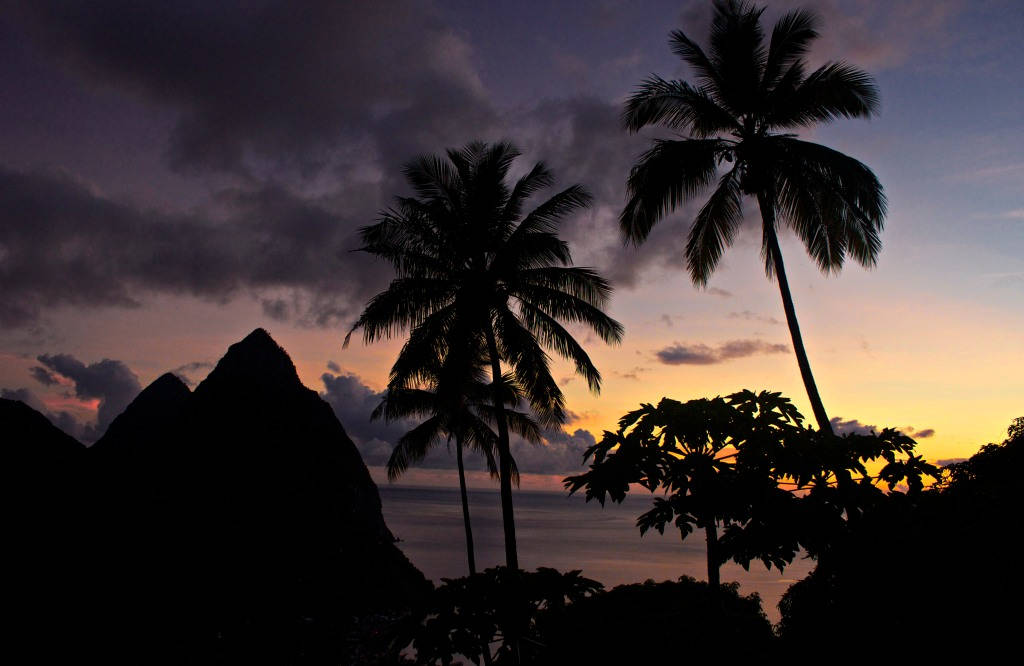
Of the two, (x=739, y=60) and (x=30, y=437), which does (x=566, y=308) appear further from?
(x=30, y=437)

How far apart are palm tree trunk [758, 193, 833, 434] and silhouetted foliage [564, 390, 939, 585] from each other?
21.1ft

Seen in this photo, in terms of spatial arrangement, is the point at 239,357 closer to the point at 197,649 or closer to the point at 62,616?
the point at 62,616

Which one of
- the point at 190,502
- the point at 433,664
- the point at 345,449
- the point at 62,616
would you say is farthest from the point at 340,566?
the point at 433,664

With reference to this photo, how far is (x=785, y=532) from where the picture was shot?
6.37 m

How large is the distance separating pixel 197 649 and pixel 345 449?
168 ft

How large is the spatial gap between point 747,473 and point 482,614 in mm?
3146

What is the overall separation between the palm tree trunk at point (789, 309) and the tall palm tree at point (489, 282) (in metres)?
5.15

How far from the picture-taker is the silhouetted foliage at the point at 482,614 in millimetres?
5031

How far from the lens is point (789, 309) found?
14164 millimetres

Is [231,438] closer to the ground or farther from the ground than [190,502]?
farther from the ground

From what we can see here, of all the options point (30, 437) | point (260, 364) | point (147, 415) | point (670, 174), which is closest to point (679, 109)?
point (670, 174)

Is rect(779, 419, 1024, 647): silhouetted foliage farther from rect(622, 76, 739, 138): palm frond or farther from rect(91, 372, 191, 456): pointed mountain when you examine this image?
rect(91, 372, 191, 456): pointed mountain

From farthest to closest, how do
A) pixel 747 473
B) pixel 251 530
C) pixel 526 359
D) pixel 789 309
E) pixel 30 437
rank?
pixel 251 530 < pixel 30 437 < pixel 526 359 < pixel 789 309 < pixel 747 473

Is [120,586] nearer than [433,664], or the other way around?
[433,664]
